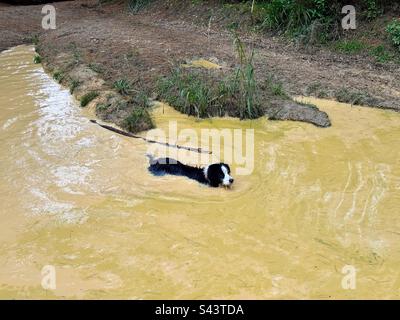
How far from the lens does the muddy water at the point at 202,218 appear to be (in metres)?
4.13

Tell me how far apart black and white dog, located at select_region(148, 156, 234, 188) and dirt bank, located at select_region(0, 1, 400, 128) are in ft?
6.47

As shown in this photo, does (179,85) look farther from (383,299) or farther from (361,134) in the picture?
(383,299)

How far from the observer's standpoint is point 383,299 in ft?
12.8

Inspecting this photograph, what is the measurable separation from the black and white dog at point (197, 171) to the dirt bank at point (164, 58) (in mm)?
1972

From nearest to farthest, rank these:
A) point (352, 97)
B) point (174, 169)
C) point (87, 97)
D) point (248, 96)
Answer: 1. point (174, 169)
2. point (248, 96)
3. point (352, 97)
4. point (87, 97)

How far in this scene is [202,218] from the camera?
199 inches

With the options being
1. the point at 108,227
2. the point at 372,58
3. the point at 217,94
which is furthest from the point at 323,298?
the point at 372,58

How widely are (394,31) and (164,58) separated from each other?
5.41 m

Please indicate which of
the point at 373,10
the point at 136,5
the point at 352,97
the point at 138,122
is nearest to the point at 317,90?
the point at 352,97

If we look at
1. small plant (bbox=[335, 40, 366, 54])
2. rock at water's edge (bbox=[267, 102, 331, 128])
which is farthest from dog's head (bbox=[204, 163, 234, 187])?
small plant (bbox=[335, 40, 366, 54])

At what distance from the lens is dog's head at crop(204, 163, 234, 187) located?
215 inches

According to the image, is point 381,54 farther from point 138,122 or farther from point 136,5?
point 136,5

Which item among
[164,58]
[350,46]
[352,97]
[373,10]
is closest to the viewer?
[352,97]
